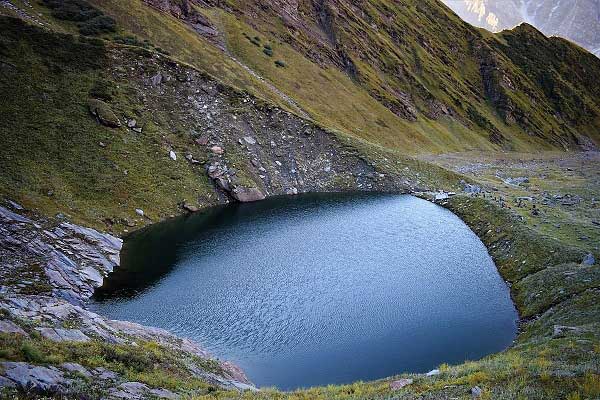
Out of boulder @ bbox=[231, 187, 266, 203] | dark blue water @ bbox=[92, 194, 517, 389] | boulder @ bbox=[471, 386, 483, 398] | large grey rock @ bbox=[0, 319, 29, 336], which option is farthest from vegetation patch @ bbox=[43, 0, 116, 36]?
boulder @ bbox=[471, 386, 483, 398]

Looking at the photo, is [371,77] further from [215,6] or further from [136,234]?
[136,234]

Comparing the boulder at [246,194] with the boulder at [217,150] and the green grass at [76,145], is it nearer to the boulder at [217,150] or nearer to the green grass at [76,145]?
the green grass at [76,145]

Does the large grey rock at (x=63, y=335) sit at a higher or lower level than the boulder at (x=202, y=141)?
lower

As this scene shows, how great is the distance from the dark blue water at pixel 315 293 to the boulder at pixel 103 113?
1801 cm

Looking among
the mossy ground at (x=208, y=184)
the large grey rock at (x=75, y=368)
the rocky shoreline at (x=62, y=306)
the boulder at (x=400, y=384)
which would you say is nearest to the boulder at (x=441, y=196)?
the mossy ground at (x=208, y=184)

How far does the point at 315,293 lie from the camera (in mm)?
41125

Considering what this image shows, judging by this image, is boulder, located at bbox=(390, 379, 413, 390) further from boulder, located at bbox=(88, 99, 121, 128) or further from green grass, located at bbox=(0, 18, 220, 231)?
boulder, located at bbox=(88, 99, 121, 128)

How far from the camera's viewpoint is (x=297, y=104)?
98.0 metres

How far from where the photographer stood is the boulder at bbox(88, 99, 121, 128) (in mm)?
62438

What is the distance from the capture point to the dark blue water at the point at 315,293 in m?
31.9

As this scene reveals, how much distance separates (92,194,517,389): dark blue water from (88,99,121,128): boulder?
18013 millimetres

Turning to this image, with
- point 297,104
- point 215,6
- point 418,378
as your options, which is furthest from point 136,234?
point 215,6

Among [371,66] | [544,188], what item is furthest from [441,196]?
[371,66]

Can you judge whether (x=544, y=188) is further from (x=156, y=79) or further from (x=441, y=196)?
(x=156, y=79)
